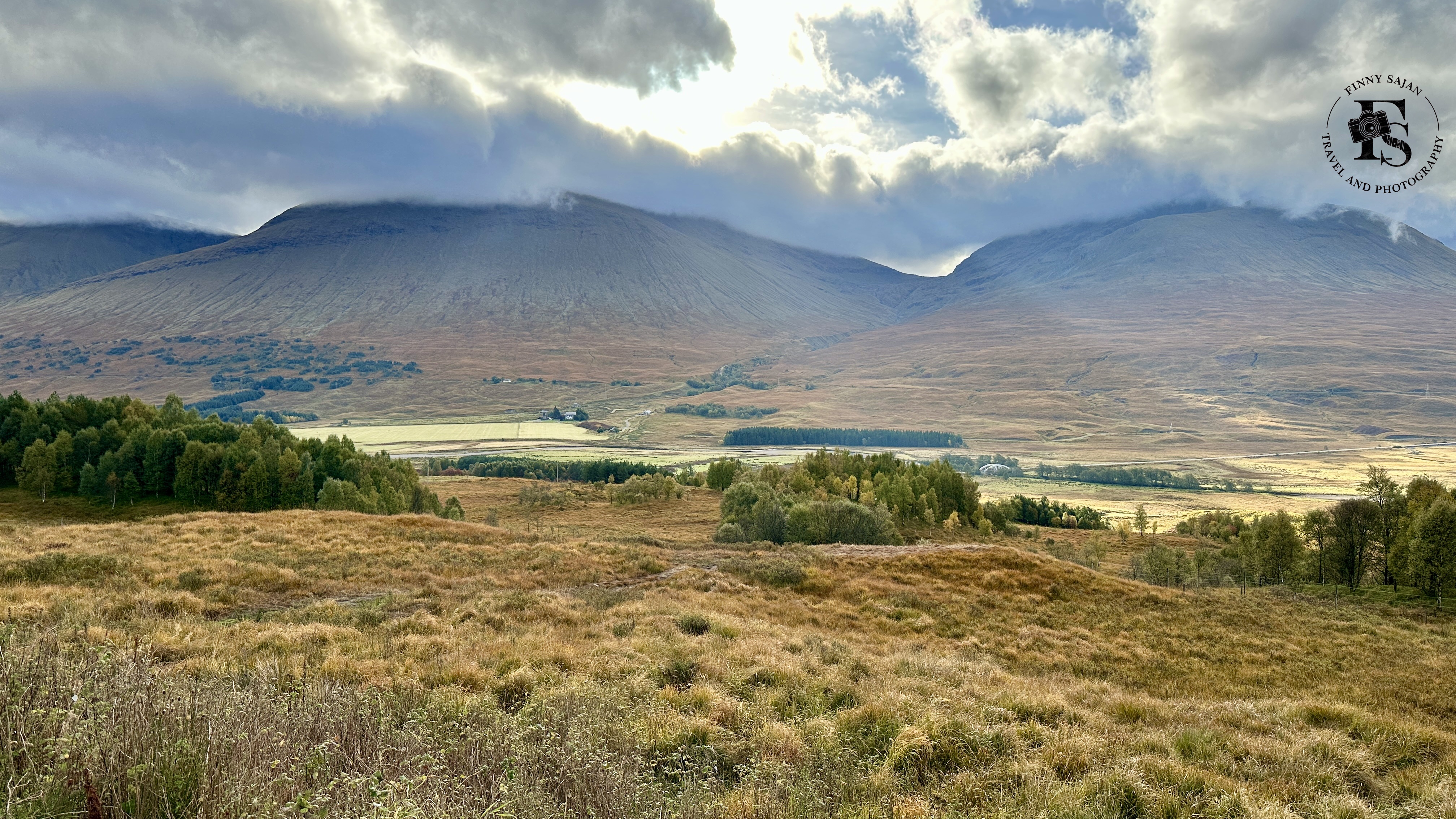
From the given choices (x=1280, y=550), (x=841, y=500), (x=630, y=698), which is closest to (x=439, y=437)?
(x=841, y=500)

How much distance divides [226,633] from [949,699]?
12402mm

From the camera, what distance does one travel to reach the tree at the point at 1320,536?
4134cm

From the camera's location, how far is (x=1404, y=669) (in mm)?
18375

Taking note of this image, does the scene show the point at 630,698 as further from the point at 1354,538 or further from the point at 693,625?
the point at 1354,538

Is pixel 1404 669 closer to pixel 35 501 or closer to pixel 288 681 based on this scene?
pixel 288 681

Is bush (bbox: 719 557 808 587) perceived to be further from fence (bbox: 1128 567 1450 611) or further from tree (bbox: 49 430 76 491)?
tree (bbox: 49 430 76 491)

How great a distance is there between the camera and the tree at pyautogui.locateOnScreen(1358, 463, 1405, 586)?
123ft

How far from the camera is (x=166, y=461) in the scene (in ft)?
145

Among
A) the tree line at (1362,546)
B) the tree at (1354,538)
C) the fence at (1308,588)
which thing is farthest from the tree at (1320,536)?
the fence at (1308,588)

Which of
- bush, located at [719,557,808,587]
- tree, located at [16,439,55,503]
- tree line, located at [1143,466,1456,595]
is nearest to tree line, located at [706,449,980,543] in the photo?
bush, located at [719,557,808,587]

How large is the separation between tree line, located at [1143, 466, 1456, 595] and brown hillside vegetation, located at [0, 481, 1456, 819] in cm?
1322

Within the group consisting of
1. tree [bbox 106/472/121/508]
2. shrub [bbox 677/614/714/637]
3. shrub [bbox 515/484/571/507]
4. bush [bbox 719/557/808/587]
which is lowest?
shrub [bbox 515/484/571/507]

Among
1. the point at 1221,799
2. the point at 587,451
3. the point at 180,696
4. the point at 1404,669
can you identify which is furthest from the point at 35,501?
the point at 587,451

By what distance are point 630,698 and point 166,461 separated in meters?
51.6
